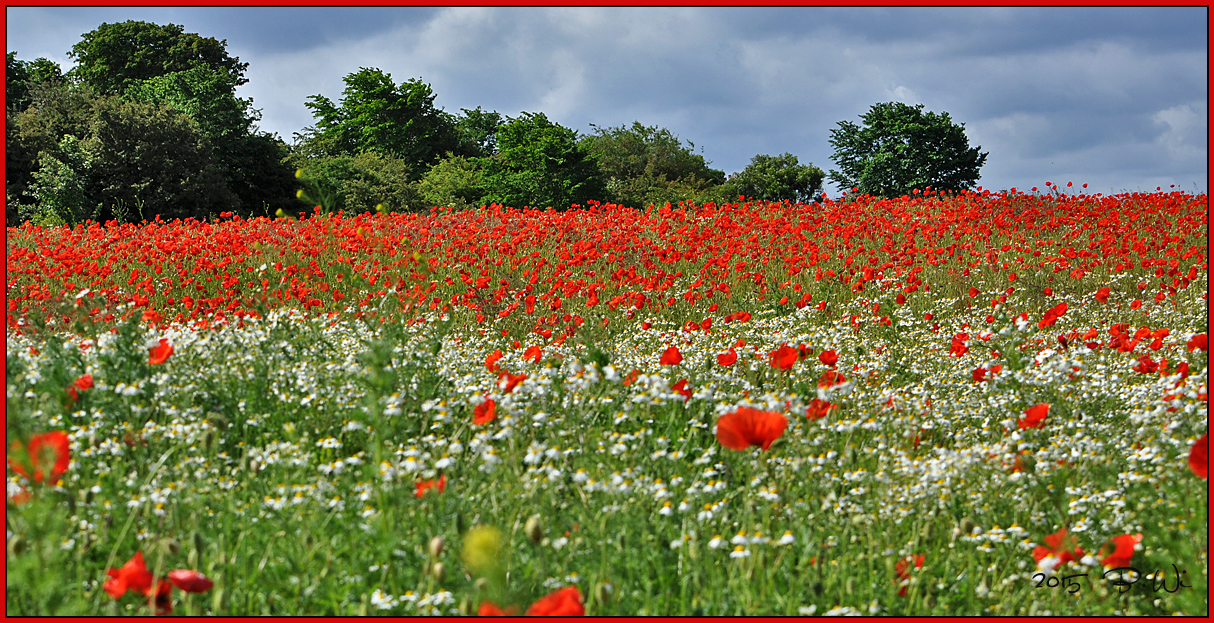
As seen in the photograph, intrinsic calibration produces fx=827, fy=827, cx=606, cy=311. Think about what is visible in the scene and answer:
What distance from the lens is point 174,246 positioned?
9914mm

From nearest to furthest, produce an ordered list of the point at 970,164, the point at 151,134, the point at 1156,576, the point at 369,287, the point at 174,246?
the point at 1156,576, the point at 369,287, the point at 174,246, the point at 151,134, the point at 970,164

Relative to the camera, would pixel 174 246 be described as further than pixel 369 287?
Yes

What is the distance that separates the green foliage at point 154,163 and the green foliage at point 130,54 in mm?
18792

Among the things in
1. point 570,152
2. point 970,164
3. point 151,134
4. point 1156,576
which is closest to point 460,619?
point 1156,576

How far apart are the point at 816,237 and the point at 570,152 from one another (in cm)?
2408

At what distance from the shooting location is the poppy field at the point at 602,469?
7.95 ft

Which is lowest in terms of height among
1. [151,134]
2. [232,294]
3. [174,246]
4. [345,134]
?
[232,294]

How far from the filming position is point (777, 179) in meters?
48.6

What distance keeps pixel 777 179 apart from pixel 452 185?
2228 centimetres

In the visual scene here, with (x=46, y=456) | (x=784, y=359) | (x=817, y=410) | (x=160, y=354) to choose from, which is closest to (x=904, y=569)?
(x=817, y=410)

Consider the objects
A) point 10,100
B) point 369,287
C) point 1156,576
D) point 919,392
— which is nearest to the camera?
point 1156,576

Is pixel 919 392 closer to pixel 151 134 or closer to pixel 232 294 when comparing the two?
pixel 232 294

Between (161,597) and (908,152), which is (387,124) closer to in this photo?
(908,152)

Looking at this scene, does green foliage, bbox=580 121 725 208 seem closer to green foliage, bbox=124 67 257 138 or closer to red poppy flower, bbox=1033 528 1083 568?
green foliage, bbox=124 67 257 138
